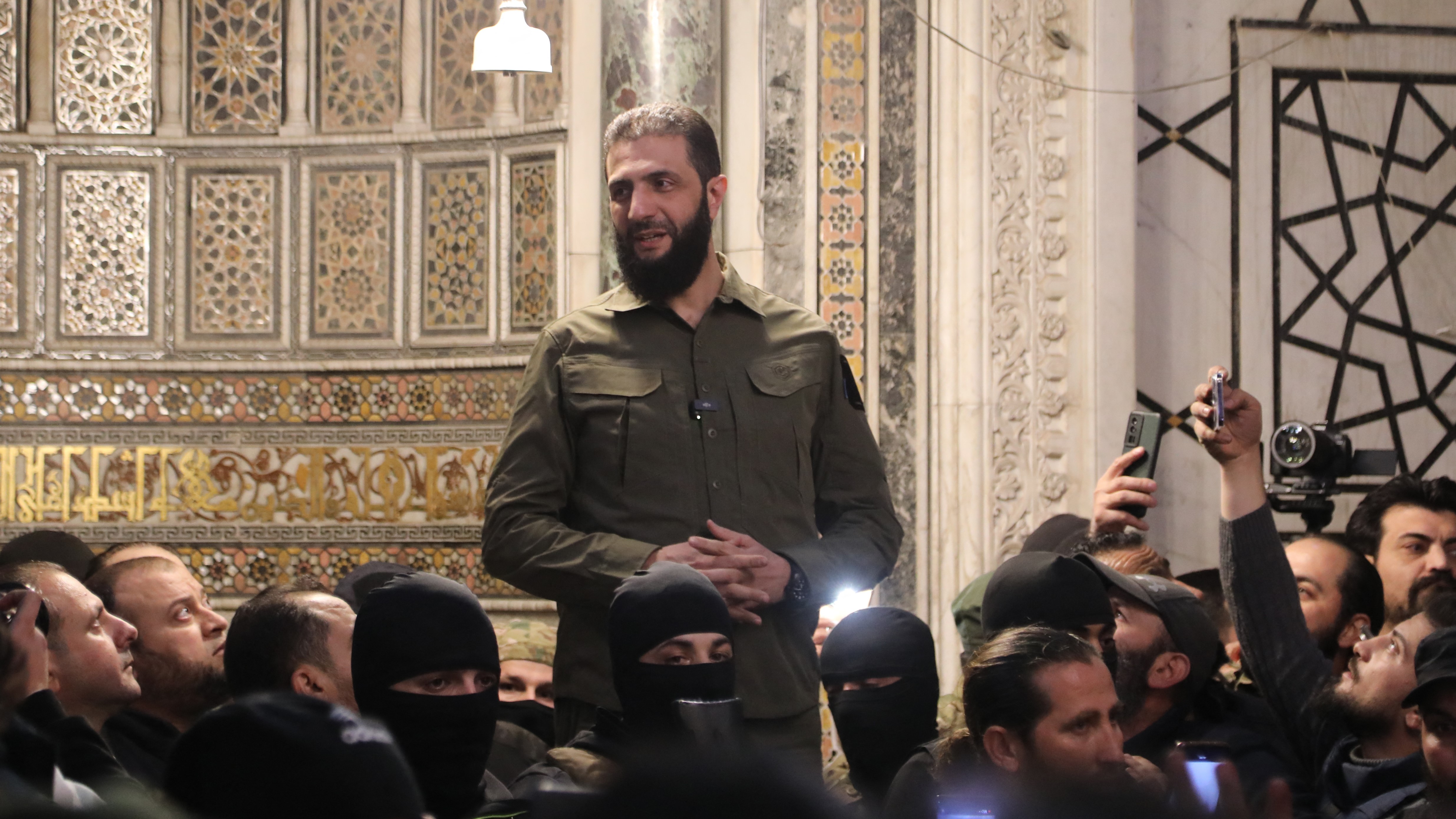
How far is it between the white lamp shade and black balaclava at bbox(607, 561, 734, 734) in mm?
3541

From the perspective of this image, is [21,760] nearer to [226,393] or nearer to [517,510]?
[517,510]

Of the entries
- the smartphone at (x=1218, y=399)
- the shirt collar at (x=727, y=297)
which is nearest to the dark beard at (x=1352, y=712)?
the smartphone at (x=1218, y=399)

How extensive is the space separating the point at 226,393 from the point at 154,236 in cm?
82

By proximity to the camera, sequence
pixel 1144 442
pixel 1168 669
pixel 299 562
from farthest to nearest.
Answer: pixel 299 562
pixel 1144 442
pixel 1168 669

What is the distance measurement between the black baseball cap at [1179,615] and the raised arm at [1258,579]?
23cm

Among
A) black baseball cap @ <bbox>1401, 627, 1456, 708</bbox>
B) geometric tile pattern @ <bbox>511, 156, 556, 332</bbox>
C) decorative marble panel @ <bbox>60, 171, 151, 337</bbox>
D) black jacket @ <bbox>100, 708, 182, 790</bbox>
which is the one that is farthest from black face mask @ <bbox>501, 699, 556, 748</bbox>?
decorative marble panel @ <bbox>60, 171, 151, 337</bbox>

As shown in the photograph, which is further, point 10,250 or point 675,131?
point 10,250

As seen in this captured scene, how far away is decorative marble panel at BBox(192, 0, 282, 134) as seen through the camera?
728 centimetres

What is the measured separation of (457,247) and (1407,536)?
4.23 m

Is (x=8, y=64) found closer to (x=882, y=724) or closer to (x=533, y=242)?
(x=533, y=242)

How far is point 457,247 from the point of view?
7141mm

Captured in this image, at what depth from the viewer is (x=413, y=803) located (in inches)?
58.7

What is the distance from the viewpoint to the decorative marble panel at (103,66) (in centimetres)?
731

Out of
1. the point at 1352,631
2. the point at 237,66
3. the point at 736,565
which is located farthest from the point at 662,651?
the point at 237,66
